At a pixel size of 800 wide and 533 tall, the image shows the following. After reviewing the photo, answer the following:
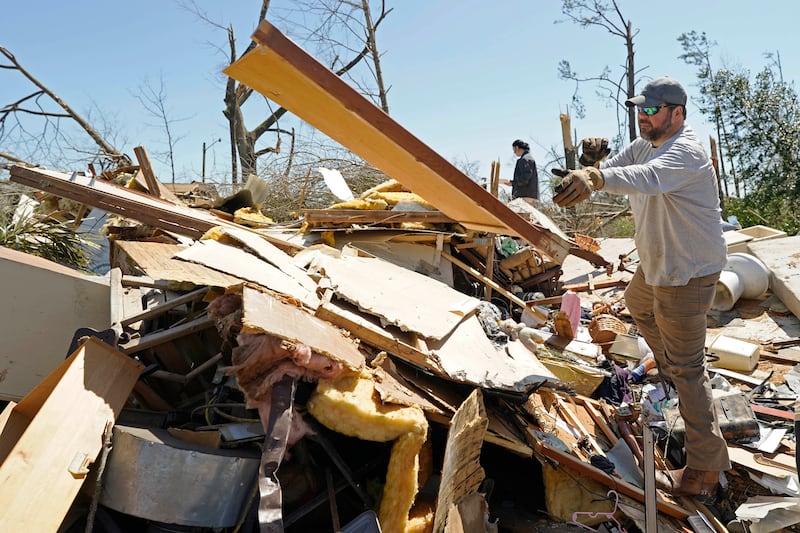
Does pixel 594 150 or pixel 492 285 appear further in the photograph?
pixel 492 285

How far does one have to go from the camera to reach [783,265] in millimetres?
5969

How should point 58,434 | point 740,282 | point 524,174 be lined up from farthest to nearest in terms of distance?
point 524,174 → point 740,282 → point 58,434

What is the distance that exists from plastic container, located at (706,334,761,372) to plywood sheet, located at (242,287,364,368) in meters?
3.47

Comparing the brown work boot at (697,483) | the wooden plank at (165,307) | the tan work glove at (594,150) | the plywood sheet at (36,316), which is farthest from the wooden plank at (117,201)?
the brown work boot at (697,483)

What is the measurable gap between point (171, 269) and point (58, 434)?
1.00 meters

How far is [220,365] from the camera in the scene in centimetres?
302

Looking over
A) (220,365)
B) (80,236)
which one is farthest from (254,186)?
(220,365)

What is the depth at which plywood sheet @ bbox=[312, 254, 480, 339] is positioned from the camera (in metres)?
2.94

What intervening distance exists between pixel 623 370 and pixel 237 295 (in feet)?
9.90

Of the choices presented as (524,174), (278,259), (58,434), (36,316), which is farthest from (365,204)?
(524,174)

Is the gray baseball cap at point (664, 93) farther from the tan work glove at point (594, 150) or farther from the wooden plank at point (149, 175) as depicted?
the wooden plank at point (149, 175)

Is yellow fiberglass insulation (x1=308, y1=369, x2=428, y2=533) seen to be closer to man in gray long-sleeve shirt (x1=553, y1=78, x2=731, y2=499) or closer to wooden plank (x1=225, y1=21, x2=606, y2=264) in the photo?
wooden plank (x1=225, y1=21, x2=606, y2=264)

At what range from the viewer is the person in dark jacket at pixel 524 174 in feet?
26.3

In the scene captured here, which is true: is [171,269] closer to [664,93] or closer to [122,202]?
[122,202]
